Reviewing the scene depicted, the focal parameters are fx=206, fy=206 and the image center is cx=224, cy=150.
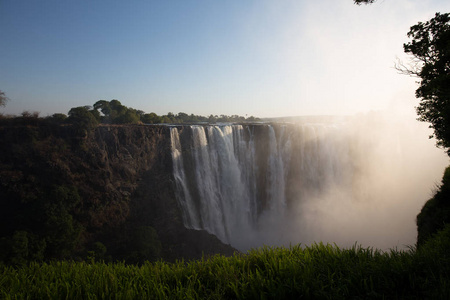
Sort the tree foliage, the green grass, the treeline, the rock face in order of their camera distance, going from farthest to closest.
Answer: the treeline < the rock face < the tree foliage < the green grass

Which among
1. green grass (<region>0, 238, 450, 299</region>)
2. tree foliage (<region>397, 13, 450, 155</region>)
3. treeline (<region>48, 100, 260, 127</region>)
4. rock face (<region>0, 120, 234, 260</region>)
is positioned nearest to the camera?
green grass (<region>0, 238, 450, 299</region>)

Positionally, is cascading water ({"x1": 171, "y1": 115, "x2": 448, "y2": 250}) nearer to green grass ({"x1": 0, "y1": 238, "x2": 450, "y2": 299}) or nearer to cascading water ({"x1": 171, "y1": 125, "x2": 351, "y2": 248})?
cascading water ({"x1": 171, "y1": 125, "x2": 351, "y2": 248})

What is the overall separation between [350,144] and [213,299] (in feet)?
123

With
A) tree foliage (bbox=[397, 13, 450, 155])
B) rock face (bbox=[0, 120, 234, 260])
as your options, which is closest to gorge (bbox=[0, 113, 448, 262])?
rock face (bbox=[0, 120, 234, 260])

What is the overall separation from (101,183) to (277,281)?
2306cm

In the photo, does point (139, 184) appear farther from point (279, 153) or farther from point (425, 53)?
point (425, 53)

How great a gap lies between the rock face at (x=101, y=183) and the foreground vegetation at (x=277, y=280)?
1779 centimetres

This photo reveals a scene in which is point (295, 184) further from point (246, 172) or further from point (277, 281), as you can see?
point (277, 281)

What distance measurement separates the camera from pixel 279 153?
29.8m

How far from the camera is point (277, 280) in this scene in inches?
132

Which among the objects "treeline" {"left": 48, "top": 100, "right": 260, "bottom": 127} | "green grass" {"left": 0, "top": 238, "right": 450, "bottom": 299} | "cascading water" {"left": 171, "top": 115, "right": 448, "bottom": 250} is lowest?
"cascading water" {"left": 171, "top": 115, "right": 448, "bottom": 250}

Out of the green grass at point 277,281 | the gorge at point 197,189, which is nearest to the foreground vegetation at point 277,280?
the green grass at point 277,281

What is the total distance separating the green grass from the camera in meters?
2.99

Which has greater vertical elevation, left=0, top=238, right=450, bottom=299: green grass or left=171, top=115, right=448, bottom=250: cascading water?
left=0, top=238, right=450, bottom=299: green grass
